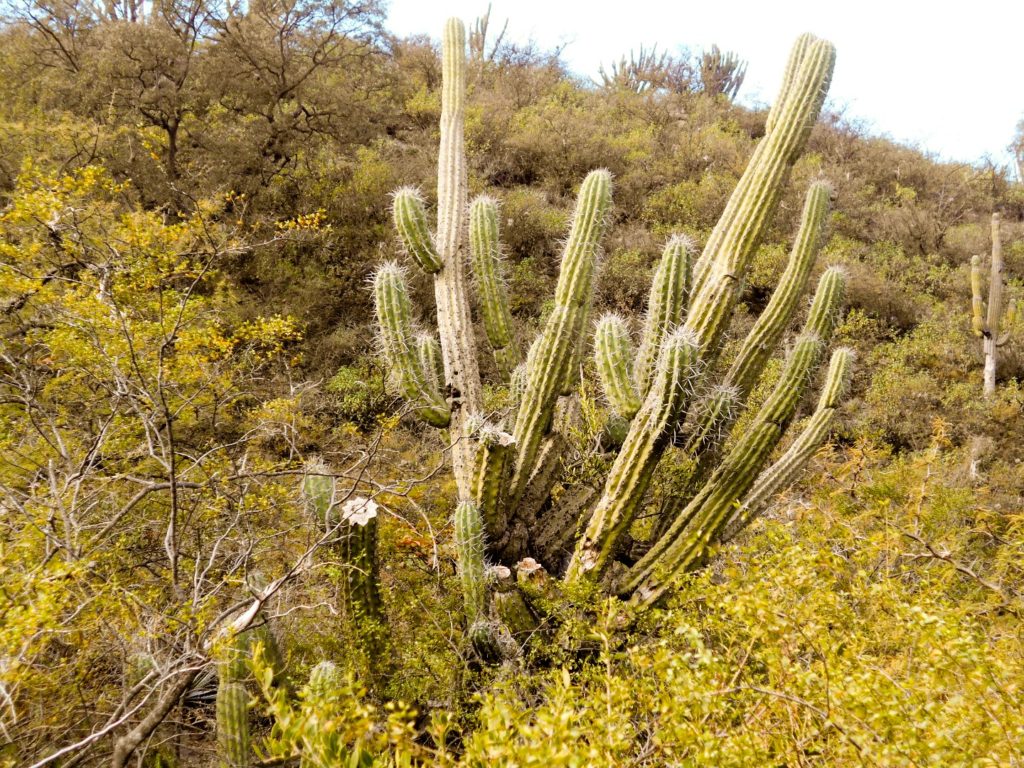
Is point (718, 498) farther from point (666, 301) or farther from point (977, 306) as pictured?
point (977, 306)

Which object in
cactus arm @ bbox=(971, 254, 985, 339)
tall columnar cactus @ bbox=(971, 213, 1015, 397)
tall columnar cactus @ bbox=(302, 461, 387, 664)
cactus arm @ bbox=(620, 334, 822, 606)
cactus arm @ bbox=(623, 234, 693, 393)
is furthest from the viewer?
cactus arm @ bbox=(971, 254, 985, 339)

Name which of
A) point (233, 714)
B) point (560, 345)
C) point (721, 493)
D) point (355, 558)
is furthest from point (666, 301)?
point (233, 714)

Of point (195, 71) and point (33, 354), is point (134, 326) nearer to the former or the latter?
point (33, 354)

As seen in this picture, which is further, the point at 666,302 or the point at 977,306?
the point at 977,306

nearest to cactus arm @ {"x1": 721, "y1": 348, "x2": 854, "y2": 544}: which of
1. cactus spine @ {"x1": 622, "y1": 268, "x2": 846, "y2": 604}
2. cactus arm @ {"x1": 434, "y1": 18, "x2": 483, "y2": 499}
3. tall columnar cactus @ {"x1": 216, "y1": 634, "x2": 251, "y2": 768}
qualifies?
cactus spine @ {"x1": 622, "y1": 268, "x2": 846, "y2": 604}

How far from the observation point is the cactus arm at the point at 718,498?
394 cm

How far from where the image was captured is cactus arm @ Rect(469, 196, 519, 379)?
186 inches

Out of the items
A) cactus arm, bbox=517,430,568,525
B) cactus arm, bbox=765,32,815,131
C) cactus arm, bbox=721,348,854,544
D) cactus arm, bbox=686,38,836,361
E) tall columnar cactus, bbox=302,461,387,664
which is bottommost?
tall columnar cactus, bbox=302,461,387,664

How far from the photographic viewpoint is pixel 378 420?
23.4 ft

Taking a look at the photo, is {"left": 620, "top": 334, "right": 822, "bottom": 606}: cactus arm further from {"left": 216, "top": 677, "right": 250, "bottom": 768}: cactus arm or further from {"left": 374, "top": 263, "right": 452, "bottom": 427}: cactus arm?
{"left": 216, "top": 677, "right": 250, "bottom": 768}: cactus arm

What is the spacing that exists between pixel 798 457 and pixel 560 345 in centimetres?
188

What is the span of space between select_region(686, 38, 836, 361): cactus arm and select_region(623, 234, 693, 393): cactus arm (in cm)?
13

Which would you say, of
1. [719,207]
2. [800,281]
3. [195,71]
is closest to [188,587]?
[800,281]

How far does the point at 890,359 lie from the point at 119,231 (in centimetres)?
995
